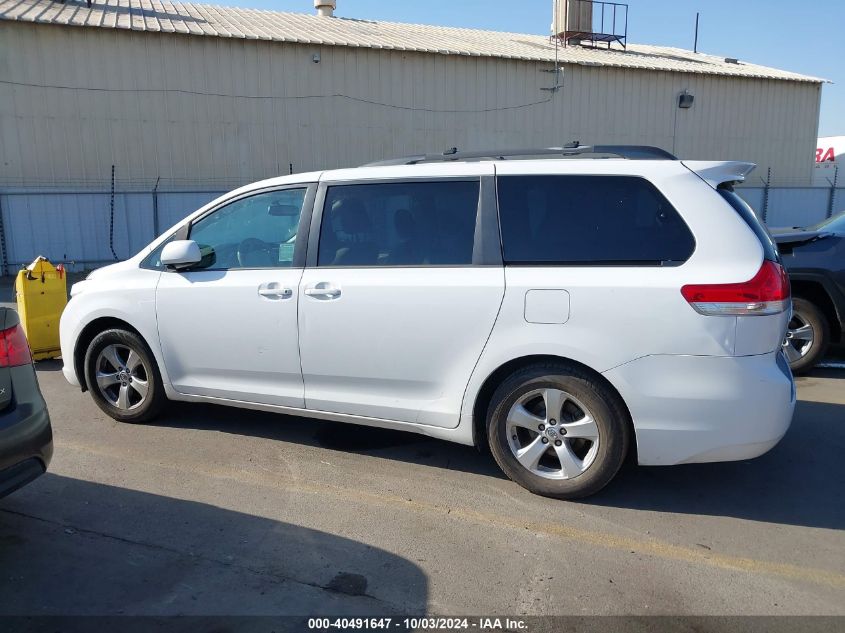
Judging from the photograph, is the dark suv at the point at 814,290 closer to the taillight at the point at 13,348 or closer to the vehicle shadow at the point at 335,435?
the vehicle shadow at the point at 335,435

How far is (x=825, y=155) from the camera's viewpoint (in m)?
29.3

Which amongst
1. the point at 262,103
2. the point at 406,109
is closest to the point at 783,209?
the point at 406,109

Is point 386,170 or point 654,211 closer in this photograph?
point 654,211

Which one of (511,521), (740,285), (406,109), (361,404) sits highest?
(406,109)

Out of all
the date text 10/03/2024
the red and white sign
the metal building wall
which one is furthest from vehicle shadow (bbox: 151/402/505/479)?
the red and white sign

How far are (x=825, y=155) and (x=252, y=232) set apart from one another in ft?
103

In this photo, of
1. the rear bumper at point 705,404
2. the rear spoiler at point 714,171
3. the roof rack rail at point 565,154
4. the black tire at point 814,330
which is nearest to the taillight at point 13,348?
the roof rack rail at point 565,154

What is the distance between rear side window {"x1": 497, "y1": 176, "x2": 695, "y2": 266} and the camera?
3572mm

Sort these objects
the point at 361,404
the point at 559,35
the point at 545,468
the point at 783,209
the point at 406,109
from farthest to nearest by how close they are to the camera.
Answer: the point at 559,35 < the point at 783,209 < the point at 406,109 < the point at 361,404 < the point at 545,468

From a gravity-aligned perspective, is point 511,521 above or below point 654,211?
below

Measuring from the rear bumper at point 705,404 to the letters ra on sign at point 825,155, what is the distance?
30178 millimetres

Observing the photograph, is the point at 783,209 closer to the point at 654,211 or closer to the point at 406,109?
the point at 406,109

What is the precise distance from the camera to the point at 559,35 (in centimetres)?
2192

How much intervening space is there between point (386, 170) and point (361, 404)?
4.72 ft
